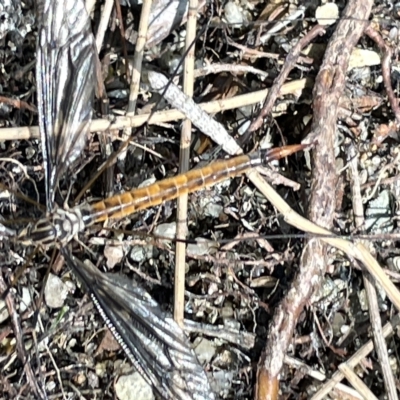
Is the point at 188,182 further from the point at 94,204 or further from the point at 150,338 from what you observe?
the point at 150,338

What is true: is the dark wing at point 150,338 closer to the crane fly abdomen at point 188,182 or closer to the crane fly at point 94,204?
the crane fly at point 94,204

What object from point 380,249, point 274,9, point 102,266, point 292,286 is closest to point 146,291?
point 102,266

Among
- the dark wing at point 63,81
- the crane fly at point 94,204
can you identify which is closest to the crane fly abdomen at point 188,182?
the crane fly at point 94,204

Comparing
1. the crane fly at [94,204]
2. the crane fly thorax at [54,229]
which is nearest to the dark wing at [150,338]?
the crane fly at [94,204]

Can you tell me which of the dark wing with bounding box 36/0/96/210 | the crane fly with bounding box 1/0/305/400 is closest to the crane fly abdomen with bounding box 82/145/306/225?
the crane fly with bounding box 1/0/305/400

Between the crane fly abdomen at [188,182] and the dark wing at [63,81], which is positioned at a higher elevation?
the dark wing at [63,81]

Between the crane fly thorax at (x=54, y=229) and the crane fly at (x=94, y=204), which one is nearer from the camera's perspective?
the crane fly at (x=94, y=204)

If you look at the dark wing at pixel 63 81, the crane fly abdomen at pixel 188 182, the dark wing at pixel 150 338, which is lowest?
the dark wing at pixel 150 338
